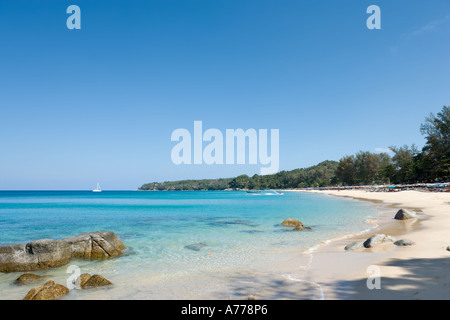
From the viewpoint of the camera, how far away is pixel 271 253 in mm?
11531

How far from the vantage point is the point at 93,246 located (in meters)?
11.8

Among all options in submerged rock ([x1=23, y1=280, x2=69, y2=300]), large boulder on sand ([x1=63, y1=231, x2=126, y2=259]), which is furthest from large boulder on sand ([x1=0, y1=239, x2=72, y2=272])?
submerged rock ([x1=23, y1=280, x2=69, y2=300])

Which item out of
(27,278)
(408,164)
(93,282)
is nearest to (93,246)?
(27,278)

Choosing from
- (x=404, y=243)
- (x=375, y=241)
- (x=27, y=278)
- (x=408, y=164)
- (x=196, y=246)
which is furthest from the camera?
(x=408, y=164)

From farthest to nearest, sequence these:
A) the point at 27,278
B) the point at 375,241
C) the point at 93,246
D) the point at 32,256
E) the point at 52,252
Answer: the point at 93,246 < the point at 375,241 < the point at 52,252 < the point at 32,256 < the point at 27,278

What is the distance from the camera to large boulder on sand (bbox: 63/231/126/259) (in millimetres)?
11523

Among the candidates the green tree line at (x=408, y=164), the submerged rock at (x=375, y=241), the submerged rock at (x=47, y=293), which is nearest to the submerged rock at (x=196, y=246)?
the submerged rock at (x=47, y=293)

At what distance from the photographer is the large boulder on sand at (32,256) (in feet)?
31.6

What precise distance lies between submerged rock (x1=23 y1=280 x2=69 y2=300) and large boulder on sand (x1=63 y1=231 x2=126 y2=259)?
4.67m

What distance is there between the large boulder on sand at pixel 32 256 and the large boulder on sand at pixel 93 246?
92 centimetres

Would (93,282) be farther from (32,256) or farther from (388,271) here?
(388,271)

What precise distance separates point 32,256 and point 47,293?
13.7ft

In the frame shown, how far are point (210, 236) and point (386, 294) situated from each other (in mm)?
12226
